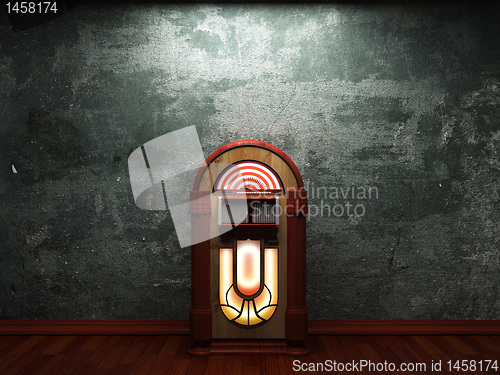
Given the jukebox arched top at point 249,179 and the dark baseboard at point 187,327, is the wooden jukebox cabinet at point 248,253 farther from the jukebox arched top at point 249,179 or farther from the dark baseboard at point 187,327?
the dark baseboard at point 187,327

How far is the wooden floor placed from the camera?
99.0 inches

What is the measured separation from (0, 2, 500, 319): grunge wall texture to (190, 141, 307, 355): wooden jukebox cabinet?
555 mm

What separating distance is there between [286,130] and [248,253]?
1064 millimetres

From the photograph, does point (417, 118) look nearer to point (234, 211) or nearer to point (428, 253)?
point (428, 253)

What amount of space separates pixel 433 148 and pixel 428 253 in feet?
2.76

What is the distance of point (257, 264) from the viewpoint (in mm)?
2730

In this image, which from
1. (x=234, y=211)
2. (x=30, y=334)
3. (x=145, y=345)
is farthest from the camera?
(x=30, y=334)

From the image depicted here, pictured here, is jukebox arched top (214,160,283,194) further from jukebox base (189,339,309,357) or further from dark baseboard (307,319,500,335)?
dark baseboard (307,319,500,335)

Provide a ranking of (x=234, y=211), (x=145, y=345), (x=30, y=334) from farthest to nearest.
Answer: (x=30, y=334) < (x=145, y=345) < (x=234, y=211)

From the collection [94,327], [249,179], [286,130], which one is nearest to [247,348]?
[249,179]

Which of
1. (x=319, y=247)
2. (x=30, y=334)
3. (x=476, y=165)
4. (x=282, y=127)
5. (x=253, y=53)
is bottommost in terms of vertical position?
(x=30, y=334)

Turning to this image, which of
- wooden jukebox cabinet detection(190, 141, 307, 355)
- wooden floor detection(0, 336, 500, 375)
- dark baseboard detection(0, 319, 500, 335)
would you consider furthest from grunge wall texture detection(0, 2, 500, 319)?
wooden jukebox cabinet detection(190, 141, 307, 355)

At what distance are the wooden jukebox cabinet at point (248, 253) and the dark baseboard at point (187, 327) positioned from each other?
0.49m

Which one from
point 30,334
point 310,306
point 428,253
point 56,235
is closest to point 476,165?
point 428,253
